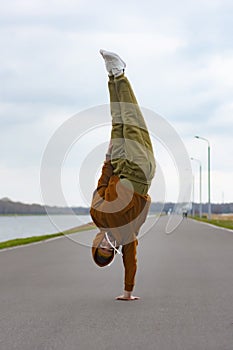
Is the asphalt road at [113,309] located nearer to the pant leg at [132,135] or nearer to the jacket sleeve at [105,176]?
the jacket sleeve at [105,176]

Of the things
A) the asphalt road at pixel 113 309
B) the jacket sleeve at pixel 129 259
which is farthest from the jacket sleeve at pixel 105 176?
the asphalt road at pixel 113 309

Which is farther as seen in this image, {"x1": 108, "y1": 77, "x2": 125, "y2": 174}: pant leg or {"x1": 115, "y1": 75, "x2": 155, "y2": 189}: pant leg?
{"x1": 108, "y1": 77, "x2": 125, "y2": 174}: pant leg

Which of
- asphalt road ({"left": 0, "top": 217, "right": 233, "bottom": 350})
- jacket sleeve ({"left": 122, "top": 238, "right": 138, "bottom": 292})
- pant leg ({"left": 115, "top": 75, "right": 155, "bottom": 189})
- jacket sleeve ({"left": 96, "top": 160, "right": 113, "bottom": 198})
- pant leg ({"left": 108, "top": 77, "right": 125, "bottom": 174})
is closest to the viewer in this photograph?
asphalt road ({"left": 0, "top": 217, "right": 233, "bottom": 350})

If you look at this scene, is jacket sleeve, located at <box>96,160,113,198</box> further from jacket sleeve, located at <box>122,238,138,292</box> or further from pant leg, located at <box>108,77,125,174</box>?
jacket sleeve, located at <box>122,238,138,292</box>

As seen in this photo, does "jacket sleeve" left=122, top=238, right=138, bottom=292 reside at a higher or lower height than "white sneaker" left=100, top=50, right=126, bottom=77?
lower

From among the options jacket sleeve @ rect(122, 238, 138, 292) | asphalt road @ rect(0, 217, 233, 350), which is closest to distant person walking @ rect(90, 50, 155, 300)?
jacket sleeve @ rect(122, 238, 138, 292)

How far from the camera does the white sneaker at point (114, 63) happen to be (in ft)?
24.5

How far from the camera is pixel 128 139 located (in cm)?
736

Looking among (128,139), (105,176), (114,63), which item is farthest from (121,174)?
(114,63)

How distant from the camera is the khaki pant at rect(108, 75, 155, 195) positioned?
7.37 m

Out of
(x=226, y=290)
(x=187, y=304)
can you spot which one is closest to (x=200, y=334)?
(x=187, y=304)

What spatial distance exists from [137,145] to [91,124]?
1.82ft

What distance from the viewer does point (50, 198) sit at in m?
7.68

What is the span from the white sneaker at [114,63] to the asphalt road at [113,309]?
2.45 m
